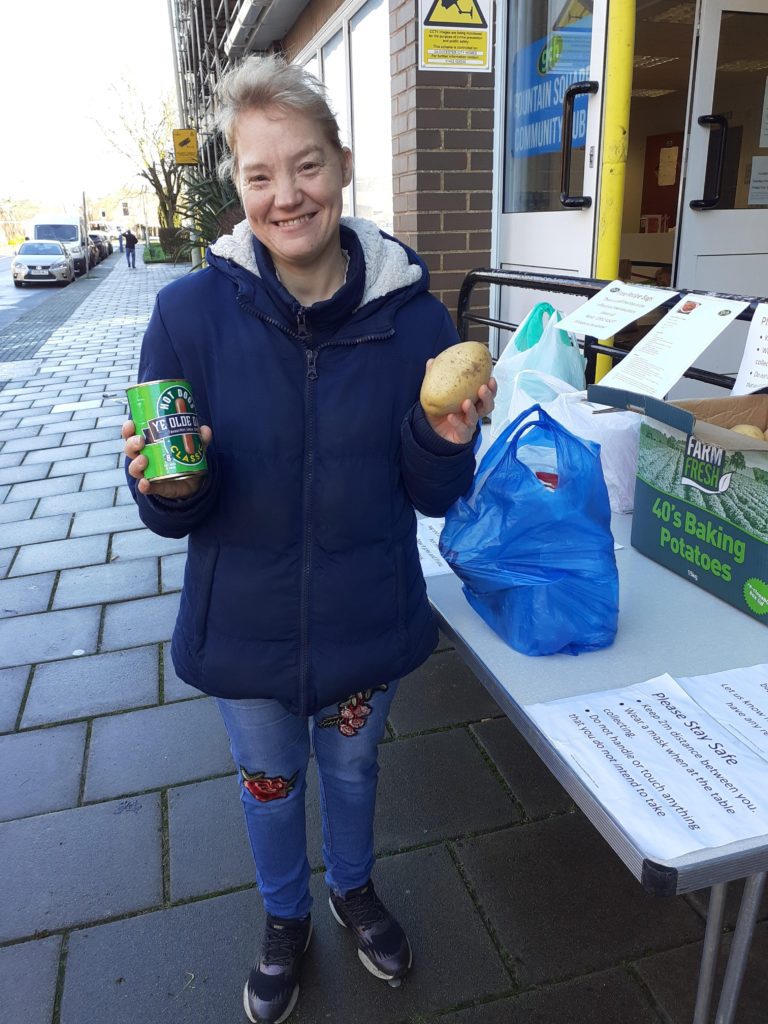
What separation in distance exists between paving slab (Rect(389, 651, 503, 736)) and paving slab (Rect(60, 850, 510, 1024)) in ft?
2.39

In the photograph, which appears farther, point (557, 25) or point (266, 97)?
point (557, 25)

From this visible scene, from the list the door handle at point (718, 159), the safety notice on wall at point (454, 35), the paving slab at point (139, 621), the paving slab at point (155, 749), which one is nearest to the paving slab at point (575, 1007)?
the paving slab at point (155, 749)

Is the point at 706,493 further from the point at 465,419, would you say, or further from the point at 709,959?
the point at 709,959

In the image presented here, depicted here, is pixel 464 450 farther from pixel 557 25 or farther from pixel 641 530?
pixel 557 25

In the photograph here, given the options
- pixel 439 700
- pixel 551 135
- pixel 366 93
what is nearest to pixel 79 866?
pixel 439 700

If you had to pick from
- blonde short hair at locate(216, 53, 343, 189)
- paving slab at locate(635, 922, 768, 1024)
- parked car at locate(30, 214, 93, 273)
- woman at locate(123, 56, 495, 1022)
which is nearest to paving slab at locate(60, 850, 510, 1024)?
paving slab at locate(635, 922, 768, 1024)

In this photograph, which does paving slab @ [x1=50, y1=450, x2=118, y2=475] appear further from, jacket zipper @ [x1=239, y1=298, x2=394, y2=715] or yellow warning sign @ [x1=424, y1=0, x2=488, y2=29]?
jacket zipper @ [x1=239, y1=298, x2=394, y2=715]

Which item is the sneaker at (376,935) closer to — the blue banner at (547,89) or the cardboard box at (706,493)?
the cardboard box at (706,493)

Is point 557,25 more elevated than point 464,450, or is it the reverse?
point 557,25

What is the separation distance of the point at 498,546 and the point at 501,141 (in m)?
3.98

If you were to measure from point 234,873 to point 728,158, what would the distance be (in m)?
4.49

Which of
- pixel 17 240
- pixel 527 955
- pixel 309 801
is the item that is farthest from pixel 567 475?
pixel 17 240

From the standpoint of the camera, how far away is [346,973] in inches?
76.2

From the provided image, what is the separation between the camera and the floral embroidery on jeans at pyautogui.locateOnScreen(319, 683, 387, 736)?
1730 millimetres
